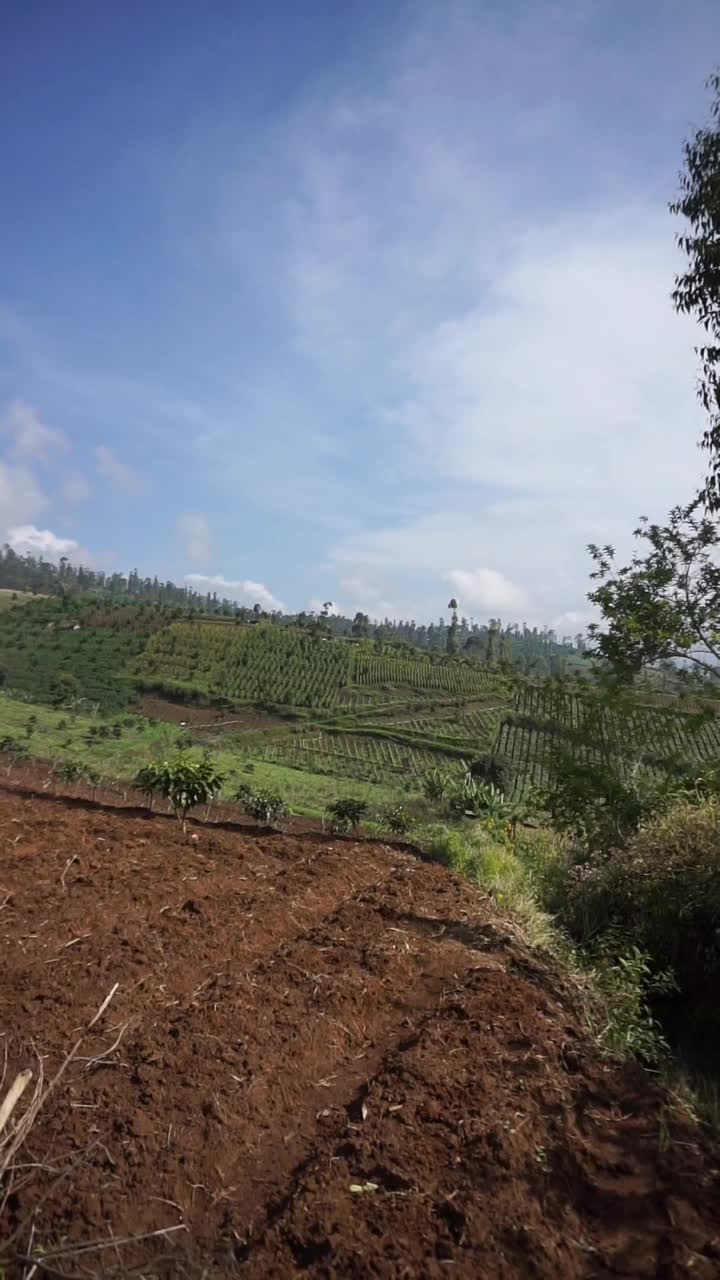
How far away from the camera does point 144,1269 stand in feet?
6.94

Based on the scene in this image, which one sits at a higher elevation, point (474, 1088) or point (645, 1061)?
point (474, 1088)

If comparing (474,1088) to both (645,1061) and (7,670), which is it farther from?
(7,670)

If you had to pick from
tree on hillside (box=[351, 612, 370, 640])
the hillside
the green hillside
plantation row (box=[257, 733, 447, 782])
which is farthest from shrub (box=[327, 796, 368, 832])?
tree on hillside (box=[351, 612, 370, 640])

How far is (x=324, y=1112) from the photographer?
2.92 m

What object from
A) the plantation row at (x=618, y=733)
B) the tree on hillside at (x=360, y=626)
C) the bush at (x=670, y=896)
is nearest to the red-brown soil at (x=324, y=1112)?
the bush at (x=670, y=896)

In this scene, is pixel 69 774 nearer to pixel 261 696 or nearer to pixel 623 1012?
pixel 623 1012

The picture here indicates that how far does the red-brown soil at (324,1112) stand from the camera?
2227 mm

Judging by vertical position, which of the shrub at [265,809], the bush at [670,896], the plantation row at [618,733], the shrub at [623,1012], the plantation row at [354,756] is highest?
Result: the plantation row at [618,733]

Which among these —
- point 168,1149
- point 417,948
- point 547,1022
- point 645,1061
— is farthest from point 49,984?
point 645,1061

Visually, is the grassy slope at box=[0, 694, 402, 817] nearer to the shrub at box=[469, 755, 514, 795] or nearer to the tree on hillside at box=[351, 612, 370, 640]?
the shrub at box=[469, 755, 514, 795]

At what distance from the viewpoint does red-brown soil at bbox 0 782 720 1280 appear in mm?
2227

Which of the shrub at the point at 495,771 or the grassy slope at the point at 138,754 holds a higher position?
the shrub at the point at 495,771

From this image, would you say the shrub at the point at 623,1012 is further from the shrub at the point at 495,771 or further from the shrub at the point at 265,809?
the shrub at the point at 495,771

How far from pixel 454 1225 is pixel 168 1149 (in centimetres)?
108
